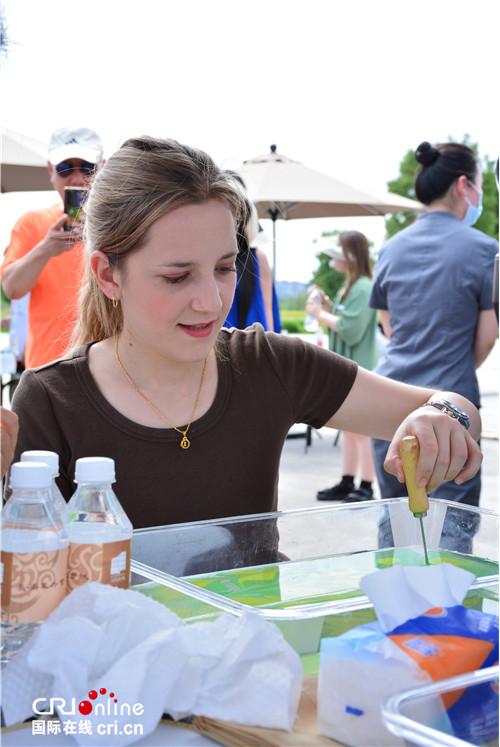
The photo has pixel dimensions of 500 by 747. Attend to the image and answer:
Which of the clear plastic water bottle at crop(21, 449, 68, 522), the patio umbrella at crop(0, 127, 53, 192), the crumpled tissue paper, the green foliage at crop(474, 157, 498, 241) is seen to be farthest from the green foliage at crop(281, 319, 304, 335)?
the crumpled tissue paper

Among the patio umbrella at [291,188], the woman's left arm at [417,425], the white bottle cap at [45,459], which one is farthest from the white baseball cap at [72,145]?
the patio umbrella at [291,188]

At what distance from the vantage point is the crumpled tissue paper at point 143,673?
2.21 ft

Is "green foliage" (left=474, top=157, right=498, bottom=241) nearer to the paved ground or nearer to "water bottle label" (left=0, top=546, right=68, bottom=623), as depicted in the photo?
the paved ground

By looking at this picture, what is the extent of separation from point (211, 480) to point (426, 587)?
2.26 feet

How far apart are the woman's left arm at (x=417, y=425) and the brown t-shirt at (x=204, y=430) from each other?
0.04 m

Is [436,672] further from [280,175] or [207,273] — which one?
[280,175]

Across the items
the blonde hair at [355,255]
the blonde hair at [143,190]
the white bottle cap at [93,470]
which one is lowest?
the blonde hair at [355,255]

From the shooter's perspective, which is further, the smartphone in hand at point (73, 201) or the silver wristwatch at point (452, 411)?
the smartphone in hand at point (73, 201)

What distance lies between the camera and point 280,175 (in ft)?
20.7

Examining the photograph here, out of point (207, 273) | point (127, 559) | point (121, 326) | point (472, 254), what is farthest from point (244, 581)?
point (472, 254)

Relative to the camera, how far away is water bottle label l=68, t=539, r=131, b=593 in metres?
0.82

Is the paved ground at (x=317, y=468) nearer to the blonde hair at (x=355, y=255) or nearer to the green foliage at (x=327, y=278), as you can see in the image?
the blonde hair at (x=355, y=255)

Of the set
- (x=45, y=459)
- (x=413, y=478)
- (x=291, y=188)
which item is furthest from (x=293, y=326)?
(x=45, y=459)

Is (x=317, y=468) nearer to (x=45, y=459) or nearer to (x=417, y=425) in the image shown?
(x=417, y=425)
